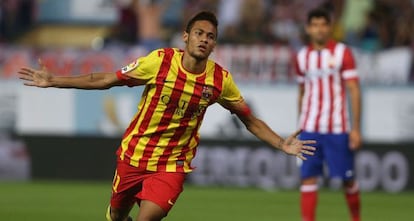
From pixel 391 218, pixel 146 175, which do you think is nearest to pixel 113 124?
pixel 391 218

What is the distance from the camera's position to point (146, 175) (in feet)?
28.6

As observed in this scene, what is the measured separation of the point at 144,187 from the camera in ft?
28.1

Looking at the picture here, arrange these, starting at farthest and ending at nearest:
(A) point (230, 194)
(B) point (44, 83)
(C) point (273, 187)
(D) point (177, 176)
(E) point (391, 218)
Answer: (C) point (273, 187) < (A) point (230, 194) < (E) point (391, 218) < (D) point (177, 176) < (B) point (44, 83)

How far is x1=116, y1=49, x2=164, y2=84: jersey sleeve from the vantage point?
8.40m

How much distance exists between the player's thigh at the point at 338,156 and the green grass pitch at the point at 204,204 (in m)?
1.07

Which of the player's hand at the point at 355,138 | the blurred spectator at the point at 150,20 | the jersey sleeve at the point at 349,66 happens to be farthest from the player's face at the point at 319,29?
the blurred spectator at the point at 150,20

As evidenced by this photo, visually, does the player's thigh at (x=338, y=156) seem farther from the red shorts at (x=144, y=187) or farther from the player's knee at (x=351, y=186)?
the red shorts at (x=144, y=187)

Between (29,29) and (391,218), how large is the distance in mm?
8985

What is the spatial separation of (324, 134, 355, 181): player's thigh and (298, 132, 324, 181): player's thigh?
2.5 inches

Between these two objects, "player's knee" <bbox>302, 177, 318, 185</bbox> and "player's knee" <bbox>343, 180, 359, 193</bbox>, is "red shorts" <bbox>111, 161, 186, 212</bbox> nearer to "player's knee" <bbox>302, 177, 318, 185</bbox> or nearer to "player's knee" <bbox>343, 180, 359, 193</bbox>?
"player's knee" <bbox>302, 177, 318, 185</bbox>

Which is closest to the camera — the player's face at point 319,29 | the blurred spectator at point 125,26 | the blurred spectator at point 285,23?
the player's face at point 319,29

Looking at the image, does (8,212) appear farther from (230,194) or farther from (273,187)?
(273,187)

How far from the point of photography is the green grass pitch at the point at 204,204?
12.6 meters

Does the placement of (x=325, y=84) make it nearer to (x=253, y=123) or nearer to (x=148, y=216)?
(x=253, y=123)
